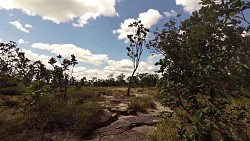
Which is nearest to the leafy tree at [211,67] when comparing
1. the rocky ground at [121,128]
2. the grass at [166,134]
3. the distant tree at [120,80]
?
the grass at [166,134]

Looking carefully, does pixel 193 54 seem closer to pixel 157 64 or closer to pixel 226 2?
pixel 157 64

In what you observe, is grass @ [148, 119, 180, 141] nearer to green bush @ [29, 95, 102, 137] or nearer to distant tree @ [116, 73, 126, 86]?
green bush @ [29, 95, 102, 137]

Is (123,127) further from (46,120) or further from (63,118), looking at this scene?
(46,120)

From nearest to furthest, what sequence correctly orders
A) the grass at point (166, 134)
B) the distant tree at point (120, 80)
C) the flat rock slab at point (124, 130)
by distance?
the grass at point (166, 134)
the flat rock slab at point (124, 130)
the distant tree at point (120, 80)

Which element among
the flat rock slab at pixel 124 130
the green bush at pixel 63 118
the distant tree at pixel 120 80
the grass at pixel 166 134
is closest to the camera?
the grass at pixel 166 134

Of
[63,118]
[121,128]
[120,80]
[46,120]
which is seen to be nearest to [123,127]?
[121,128]

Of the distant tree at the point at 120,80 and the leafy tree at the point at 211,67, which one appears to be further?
the distant tree at the point at 120,80

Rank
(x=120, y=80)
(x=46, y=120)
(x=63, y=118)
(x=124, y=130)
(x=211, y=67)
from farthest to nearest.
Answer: (x=120, y=80), (x=63, y=118), (x=46, y=120), (x=124, y=130), (x=211, y=67)

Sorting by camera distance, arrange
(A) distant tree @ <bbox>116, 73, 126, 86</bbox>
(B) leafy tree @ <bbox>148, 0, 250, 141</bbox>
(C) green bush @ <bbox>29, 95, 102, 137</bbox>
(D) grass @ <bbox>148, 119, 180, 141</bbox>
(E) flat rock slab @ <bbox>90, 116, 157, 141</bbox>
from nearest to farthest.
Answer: (B) leafy tree @ <bbox>148, 0, 250, 141</bbox> → (D) grass @ <bbox>148, 119, 180, 141</bbox> → (E) flat rock slab @ <bbox>90, 116, 157, 141</bbox> → (C) green bush @ <bbox>29, 95, 102, 137</bbox> → (A) distant tree @ <bbox>116, 73, 126, 86</bbox>

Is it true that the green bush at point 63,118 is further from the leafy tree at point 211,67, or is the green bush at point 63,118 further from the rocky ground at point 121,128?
the leafy tree at point 211,67

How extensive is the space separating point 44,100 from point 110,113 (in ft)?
8.44

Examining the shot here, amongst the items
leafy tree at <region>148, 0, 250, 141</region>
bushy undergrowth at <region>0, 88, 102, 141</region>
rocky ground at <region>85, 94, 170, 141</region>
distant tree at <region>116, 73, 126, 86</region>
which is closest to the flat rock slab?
rocky ground at <region>85, 94, 170, 141</region>

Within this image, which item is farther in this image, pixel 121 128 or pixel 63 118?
pixel 63 118

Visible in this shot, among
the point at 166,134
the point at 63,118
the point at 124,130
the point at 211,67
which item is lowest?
the point at 124,130
